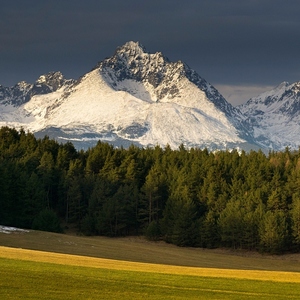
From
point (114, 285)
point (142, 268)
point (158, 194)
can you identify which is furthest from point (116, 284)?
point (158, 194)

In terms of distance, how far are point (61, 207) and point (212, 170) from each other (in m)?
28.5

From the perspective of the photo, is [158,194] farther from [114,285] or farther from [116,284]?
[114,285]

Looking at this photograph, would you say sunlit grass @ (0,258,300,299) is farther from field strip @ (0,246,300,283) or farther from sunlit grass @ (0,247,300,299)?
field strip @ (0,246,300,283)

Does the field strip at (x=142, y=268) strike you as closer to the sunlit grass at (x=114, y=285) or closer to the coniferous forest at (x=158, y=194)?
the sunlit grass at (x=114, y=285)

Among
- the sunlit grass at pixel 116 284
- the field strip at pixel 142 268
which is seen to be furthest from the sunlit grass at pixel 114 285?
the field strip at pixel 142 268

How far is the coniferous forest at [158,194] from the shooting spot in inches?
4469

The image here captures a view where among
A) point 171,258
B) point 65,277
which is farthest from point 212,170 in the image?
point 65,277

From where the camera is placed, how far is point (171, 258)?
83.6m

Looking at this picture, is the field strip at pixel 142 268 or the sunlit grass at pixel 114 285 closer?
the sunlit grass at pixel 114 285

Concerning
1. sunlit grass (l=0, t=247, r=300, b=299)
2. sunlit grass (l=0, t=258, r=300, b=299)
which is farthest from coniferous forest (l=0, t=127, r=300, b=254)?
sunlit grass (l=0, t=258, r=300, b=299)

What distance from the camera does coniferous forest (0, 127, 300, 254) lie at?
372 ft

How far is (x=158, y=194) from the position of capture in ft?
431

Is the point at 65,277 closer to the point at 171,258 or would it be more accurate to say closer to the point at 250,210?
the point at 171,258

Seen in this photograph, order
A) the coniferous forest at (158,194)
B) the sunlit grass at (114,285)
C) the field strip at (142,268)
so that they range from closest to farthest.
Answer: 1. the sunlit grass at (114,285)
2. the field strip at (142,268)
3. the coniferous forest at (158,194)
